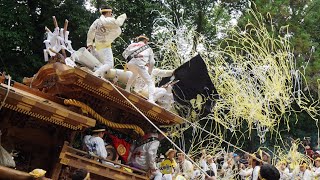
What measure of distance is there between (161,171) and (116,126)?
1436 mm

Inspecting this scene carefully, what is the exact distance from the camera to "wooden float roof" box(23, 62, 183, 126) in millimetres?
7641

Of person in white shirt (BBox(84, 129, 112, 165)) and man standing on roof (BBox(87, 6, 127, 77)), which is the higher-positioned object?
man standing on roof (BBox(87, 6, 127, 77))

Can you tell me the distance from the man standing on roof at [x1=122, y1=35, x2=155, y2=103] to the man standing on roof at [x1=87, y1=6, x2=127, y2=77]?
1.20ft

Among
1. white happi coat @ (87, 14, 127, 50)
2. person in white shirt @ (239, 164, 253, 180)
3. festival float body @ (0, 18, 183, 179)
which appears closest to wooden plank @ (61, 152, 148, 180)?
festival float body @ (0, 18, 183, 179)

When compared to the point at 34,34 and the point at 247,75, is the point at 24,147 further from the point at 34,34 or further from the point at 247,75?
the point at 34,34

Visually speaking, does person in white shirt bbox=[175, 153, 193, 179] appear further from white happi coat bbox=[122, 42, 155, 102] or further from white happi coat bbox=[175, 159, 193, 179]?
white happi coat bbox=[122, 42, 155, 102]

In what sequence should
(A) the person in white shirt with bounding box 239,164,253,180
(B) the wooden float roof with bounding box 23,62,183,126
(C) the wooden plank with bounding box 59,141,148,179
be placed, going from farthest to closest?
(A) the person in white shirt with bounding box 239,164,253,180, (B) the wooden float roof with bounding box 23,62,183,126, (C) the wooden plank with bounding box 59,141,148,179

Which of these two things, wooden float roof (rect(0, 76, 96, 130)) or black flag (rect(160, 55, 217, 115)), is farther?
black flag (rect(160, 55, 217, 115))

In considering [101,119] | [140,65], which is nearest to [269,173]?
[101,119]

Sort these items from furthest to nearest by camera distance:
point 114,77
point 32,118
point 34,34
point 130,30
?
point 130,30 < point 34,34 < point 114,77 < point 32,118

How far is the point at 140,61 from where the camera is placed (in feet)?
29.5

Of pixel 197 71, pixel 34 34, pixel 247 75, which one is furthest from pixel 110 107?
pixel 34 34

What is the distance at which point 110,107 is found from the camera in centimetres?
859

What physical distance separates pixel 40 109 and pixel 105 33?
2582 millimetres
